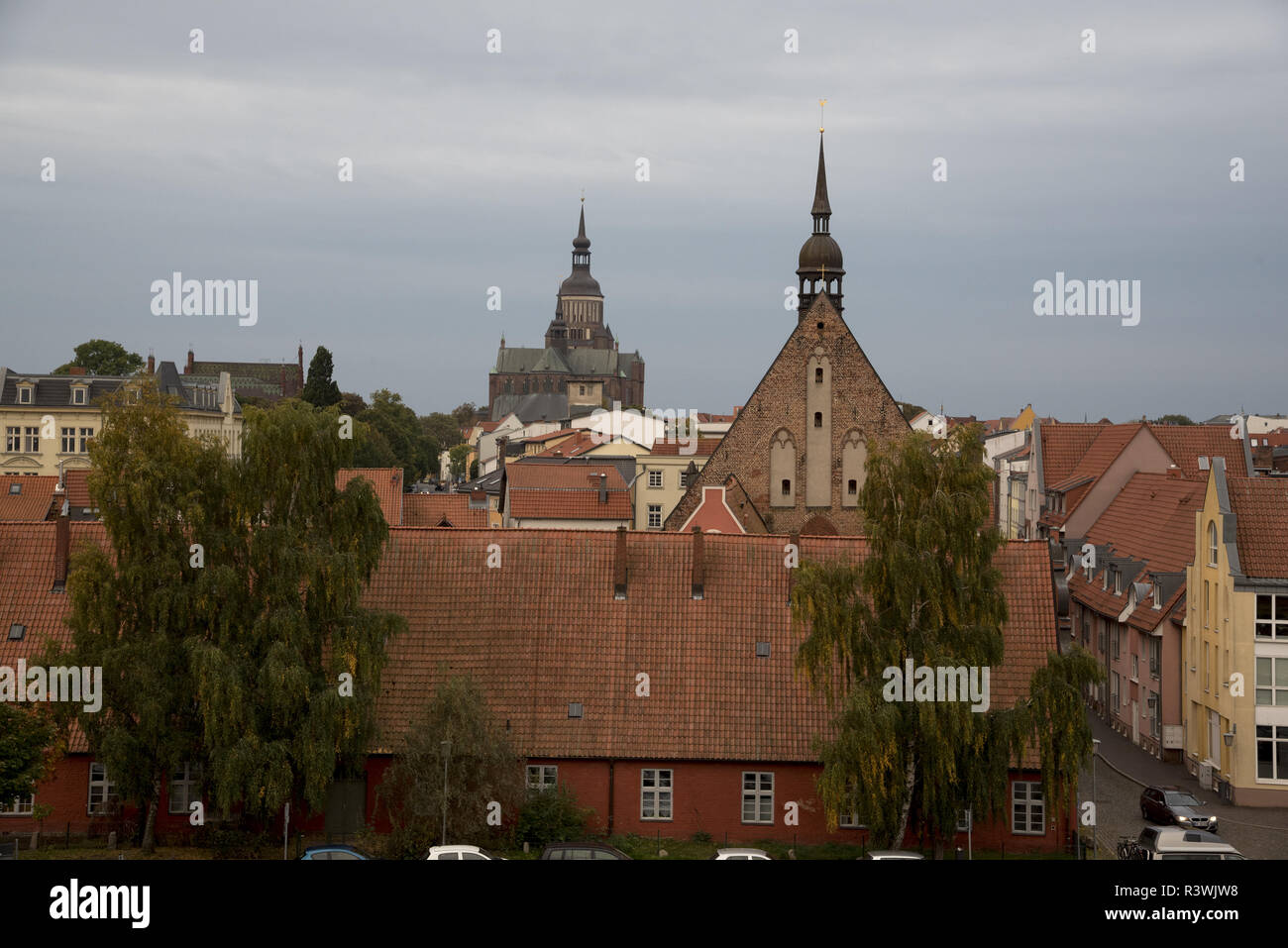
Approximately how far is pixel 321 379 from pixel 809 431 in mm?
62538

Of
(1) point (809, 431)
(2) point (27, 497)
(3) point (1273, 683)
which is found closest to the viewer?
(3) point (1273, 683)

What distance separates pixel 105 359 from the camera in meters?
142

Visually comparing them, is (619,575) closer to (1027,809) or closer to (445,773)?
(445,773)

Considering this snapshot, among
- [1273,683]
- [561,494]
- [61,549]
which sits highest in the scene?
[561,494]

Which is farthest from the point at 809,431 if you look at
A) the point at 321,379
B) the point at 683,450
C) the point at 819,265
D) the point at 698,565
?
the point at 321,379

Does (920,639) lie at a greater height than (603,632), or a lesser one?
greater

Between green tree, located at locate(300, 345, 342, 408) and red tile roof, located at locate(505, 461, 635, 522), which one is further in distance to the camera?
green tree, located at locate(300, 345, 342, 408)

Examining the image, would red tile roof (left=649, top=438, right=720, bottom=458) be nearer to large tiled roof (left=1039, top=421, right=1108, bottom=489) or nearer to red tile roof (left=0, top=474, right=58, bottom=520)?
large tiled roof (left=1039, top=421, right=1108, bottom=489)

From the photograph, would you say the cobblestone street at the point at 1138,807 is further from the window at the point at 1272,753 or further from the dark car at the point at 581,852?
→ the dark car at the point at 581,852

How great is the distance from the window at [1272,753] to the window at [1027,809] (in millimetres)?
9976

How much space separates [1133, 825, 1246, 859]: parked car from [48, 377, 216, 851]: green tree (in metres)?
20.0

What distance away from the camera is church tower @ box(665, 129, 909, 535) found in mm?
62344

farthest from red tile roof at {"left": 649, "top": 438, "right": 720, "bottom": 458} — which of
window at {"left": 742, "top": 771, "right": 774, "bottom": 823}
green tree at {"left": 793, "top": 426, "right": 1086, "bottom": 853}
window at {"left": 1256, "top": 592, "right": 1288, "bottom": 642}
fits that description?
green tree at {"left": 793, "top": 426, "right": 1086, "bottom": 853}

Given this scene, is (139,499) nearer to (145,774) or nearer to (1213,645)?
(145,774)
